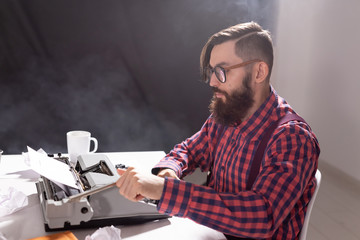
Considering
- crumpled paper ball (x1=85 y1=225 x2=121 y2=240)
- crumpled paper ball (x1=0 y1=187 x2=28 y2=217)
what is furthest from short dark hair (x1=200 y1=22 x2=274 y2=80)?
crumpled paper ball (x1=0 y1=187 x2=28 y2=217)

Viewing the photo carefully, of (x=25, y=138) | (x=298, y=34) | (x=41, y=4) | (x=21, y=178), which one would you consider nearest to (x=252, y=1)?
(x=298, y=34)

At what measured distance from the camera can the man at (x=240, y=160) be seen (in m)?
1.06

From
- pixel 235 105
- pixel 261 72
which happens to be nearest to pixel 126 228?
pixel 235 105

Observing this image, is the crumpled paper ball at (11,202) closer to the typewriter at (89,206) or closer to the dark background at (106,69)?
the typewriter at (89,206)

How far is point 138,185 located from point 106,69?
2.47 m

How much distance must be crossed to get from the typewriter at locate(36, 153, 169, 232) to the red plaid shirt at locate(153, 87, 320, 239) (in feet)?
0.34

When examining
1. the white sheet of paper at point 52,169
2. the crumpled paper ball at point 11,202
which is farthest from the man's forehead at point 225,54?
the crumpled paper ball at point 11,202

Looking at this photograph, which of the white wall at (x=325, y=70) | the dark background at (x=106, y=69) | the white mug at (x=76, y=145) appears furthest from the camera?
the white wall at (x=325, y=70)

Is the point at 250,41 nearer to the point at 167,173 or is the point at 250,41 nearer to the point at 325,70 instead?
the point at 167,173

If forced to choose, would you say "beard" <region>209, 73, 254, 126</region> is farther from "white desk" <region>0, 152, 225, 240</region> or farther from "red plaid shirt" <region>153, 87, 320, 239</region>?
"white desk" <region>0, 152, 225, 240</region>

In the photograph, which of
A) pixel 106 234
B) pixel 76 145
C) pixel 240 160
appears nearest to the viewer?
pixel 106 234

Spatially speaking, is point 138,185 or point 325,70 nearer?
point 138,185

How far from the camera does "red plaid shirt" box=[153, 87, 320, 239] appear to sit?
106cm

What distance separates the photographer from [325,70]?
3.66 meters
